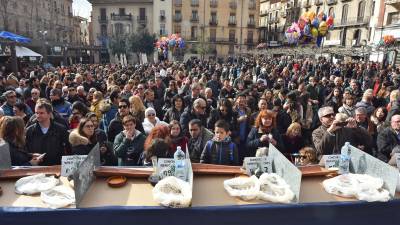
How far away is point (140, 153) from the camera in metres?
4.04

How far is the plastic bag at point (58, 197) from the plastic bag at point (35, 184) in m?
0.07

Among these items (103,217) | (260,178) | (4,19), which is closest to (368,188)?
(260,178)

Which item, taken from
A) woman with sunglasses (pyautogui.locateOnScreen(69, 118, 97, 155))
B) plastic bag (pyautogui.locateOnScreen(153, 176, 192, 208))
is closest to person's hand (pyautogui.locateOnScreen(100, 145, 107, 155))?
woman with sunglasses (pyautogui.locateOnScreen(69, 118, 97, 155))

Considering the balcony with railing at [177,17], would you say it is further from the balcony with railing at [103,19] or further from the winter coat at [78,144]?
the winter coat at [78,144]

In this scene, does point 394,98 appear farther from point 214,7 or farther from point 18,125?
point 214,7

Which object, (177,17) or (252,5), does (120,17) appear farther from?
(252,5)

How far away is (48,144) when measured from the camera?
391cm

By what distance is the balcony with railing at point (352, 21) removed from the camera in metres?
34.5

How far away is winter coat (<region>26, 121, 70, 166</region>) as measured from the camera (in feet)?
12.8

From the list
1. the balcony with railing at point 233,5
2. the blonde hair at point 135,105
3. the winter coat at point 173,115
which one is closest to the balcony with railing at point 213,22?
the balcony with railing at point 233,5

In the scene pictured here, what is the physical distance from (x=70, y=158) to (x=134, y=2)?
51.7 m

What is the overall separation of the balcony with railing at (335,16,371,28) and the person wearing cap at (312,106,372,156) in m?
35.3

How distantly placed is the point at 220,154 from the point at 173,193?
1462 mm

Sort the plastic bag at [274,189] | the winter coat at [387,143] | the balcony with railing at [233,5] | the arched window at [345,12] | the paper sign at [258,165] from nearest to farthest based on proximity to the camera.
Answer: the plastic bag at [274,189] → the paper sign at [258,165] → the winter coat at [387,143] → the arched window at [345,12] → the balcony with railing at [233,5]
